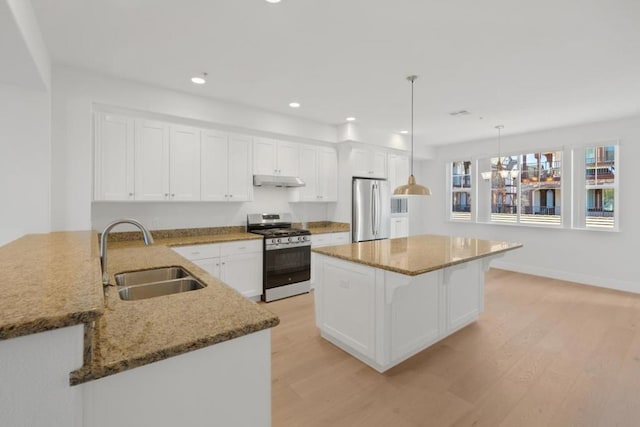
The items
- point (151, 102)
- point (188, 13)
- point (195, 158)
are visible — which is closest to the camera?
point (188, 13)

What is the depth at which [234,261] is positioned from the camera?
12.7 feet

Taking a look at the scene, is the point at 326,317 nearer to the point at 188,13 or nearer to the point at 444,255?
the point at 444,255

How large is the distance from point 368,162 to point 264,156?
1941 millimetres

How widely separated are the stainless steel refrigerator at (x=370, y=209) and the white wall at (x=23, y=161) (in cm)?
389

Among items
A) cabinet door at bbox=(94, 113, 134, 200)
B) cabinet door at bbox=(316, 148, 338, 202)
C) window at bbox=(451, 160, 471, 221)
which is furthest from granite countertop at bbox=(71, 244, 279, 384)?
window at bbox=(451, 160, 471, 221)

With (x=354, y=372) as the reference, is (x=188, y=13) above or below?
above

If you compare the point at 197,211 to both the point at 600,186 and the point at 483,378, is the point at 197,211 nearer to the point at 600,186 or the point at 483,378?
the point at 483,378

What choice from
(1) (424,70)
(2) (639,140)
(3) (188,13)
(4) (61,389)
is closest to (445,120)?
(1) (424,70)

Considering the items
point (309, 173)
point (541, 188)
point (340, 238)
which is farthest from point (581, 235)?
point (309, 173)

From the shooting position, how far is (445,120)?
4785mm

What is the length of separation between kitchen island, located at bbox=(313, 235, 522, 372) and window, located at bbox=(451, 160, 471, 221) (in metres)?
3.58

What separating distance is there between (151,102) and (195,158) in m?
0.76

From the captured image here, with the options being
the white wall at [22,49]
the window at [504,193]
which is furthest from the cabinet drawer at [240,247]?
the window at [504,193]

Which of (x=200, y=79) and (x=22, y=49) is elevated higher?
(x=200, y=79)
